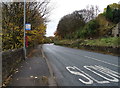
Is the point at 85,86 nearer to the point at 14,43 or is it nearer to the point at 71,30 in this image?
the point at 14,43

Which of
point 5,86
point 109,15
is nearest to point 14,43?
point 5,86

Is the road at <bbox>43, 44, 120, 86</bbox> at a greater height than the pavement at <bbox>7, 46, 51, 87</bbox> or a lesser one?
lesser

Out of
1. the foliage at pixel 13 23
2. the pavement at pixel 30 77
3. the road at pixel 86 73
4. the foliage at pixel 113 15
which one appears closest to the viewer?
the pavement at pixel 30 77

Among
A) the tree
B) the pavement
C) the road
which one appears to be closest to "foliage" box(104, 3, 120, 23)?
the tree

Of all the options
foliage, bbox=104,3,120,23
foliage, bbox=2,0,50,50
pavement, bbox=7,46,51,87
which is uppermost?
foliage, bbox=104,3,120,23

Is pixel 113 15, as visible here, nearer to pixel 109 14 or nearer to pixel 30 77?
pixel 109 14

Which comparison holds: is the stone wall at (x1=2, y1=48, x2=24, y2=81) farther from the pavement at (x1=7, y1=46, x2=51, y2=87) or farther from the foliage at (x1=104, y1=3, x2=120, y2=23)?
the foliage at (x1=104, y1=3, x2=120, y2=23)

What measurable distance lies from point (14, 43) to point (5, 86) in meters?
13.2

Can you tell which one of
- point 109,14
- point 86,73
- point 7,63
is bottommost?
point 86,73

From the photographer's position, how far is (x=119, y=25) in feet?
118

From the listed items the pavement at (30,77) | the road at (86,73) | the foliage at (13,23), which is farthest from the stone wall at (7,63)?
the foliage at (13,23)

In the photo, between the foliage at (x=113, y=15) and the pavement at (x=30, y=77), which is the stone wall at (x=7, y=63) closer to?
the pavement at (x=30, y=77)

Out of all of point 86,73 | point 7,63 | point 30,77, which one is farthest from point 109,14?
point 7,63

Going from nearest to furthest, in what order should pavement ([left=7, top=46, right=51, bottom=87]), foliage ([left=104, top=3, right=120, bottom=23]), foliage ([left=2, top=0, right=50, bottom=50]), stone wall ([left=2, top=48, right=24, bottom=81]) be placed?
pavement ([left=7, top=46, right=51, bottom=87]) → stone wall ([left=2, top=48, right=24, bottom=81]) → foliage ([left=2, top=0, right=50, bottom=50]) → foliage ([left=104, top=3, right=120, bottom=23])
